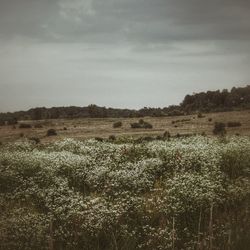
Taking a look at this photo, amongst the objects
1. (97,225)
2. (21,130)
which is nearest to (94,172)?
(97,225)

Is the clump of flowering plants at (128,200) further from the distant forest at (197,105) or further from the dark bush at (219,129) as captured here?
the distant forest at (197,105)

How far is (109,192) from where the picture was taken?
1531cm

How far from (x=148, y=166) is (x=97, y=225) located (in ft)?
24.8

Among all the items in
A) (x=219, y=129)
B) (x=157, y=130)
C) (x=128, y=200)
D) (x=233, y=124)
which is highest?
(x=233, y=124)

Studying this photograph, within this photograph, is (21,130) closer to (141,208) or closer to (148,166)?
(148,166)

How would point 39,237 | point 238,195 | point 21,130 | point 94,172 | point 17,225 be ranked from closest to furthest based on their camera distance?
1. point 39,237
2. point 17,225
3. point 238,195
4. point 94,172
5. point 21,130

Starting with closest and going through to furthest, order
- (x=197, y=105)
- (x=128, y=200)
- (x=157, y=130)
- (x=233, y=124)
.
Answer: (x=128, y=200) < (x=233, y=124) < (x=157, y=130) < (x=197, y=105)

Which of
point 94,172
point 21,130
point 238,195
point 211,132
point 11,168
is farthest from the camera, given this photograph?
point 21,130

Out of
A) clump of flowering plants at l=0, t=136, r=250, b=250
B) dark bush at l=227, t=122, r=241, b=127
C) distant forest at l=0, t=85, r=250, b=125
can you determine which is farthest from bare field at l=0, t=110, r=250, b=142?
distant forest at l=0, t=85, r=250, b=125

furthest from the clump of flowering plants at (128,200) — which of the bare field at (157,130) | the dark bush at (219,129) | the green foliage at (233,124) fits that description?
the green foliage at (233,124)

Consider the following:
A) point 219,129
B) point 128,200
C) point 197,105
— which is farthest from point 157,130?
point 197,105

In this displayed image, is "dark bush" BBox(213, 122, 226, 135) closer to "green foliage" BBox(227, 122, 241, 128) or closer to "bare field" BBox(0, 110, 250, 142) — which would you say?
"bare field" BBox(0, 110, 250, 142)

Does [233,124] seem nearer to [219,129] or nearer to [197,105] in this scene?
[219,129]

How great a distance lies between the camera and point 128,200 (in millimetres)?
13594
